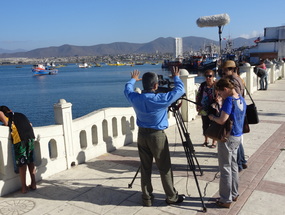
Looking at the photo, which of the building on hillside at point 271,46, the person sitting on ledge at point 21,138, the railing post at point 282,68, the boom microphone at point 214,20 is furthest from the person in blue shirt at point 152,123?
the building on hillside at point 271,46

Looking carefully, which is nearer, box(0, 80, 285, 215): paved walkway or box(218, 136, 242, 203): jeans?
box(218, 136, 242, 203): jeans

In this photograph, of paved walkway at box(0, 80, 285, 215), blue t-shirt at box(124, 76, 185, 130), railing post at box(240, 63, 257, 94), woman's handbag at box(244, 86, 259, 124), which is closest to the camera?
blue t-shirt at box(124, 76, 185, 130)

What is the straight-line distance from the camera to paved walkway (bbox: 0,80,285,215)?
3.80m

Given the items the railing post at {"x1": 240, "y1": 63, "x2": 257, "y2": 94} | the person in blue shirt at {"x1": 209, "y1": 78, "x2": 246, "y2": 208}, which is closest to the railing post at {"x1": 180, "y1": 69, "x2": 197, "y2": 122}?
the person in blue shirt at {"x1": 209, "y1": 78, "x2": 246, "y2": 208}

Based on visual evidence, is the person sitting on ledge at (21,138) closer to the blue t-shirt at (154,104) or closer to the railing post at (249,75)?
the blue t-shirt at (154,104)

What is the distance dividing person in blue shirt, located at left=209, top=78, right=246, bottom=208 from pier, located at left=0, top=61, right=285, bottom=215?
0.26 meters

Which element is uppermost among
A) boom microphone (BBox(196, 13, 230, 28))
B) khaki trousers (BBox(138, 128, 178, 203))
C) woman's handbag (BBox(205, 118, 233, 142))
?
boom microphone (BBox(196, 13, 230, 28))

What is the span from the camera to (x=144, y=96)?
3.47 m

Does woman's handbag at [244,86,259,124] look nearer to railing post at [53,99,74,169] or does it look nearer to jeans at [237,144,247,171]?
jeans at [237,144,247,171]

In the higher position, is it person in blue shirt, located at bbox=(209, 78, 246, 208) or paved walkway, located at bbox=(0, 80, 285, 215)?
person in blue shirt, located at bbox=(209, 78, 246, 208)

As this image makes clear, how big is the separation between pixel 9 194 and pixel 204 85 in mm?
3875

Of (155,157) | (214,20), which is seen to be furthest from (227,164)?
(214,20)

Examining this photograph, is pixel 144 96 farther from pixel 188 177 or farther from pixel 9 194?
pixel 9 194

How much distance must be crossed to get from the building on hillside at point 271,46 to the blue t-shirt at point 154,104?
5556 cm
